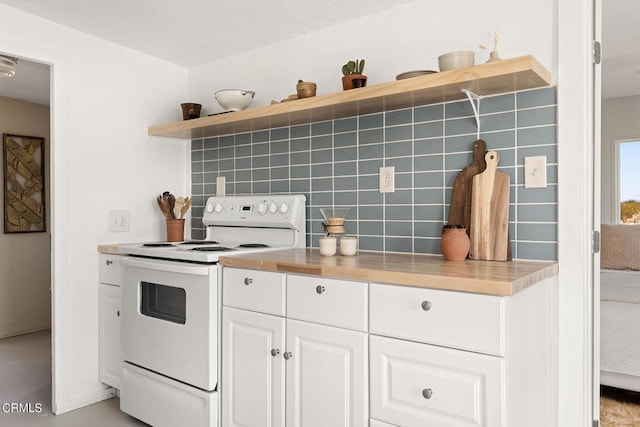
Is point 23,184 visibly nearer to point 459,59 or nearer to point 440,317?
point 459,59

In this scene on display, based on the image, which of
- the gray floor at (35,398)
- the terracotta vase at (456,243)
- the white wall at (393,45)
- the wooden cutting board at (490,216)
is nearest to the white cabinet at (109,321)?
the gray floor at (35,398)

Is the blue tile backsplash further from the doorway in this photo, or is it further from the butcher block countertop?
the doorway

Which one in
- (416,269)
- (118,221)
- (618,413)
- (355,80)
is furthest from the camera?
(118,221)

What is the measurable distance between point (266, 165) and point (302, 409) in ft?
4.66

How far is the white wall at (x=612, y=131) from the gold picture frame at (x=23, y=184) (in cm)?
602

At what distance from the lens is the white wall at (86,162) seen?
7.89ft

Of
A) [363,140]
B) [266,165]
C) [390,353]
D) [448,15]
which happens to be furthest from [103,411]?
[448,15]

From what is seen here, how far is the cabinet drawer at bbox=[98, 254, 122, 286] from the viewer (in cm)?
250

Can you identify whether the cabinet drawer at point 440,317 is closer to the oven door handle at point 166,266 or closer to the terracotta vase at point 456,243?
the terracotta vase at point 456,243

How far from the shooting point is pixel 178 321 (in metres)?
2.11

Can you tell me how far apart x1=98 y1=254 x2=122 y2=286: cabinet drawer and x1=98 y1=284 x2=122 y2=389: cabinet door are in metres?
0.03

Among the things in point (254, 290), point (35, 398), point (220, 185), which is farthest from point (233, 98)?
point (35, 398)

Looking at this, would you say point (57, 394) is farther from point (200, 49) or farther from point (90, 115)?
point (200, 49)

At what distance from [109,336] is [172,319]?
2.17ft
